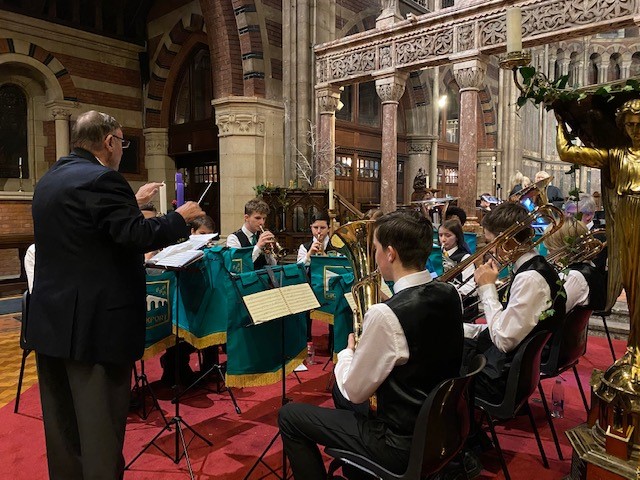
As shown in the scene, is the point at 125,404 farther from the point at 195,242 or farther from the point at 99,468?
the point at 195,242

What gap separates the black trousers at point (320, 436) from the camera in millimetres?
1756

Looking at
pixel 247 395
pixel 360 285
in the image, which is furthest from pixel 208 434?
pixel 360 285

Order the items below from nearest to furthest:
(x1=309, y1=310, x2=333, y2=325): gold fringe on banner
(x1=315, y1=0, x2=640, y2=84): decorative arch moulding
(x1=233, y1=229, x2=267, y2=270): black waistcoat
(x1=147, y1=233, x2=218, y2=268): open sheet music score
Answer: (x1=147, y1=233, x2=218, y2=268): open sheet music score, (x1=309, y1=310, x2=333, y2=325): gold fringe on banner, (x1=233, y1=229, x2=267, y2=270): black waistcoat, (x1=315, y1=0, x2=640, y2=84): decorative arch moulding

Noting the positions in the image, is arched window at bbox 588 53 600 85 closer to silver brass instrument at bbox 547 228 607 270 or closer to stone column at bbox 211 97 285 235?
stone column at bbox 211 97 285 235

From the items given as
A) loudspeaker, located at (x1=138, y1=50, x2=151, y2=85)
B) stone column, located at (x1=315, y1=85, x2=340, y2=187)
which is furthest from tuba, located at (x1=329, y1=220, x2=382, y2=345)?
loudspeaker, located at (x1=138, y1=50, x2=151, y2=85)

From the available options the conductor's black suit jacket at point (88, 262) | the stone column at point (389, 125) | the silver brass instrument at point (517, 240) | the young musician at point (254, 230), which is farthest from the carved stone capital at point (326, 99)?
the conductor's black suit jacket at point (88, 262)

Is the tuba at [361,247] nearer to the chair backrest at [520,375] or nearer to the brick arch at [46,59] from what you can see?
the chair backrest at [520,375]

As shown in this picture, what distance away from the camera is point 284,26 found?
9.55m

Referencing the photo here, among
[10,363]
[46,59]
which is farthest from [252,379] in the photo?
[46,59]

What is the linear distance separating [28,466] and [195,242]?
162 centimetres

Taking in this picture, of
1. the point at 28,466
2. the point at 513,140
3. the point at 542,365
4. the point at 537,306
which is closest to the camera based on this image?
the point at 537,306

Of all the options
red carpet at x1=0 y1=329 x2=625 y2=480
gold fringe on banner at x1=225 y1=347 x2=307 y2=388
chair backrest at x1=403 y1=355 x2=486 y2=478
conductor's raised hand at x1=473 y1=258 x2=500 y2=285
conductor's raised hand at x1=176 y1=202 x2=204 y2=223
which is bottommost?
red carpet at x1=0 y1=329 x2=625 y2=480

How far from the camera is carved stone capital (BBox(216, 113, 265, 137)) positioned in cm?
943

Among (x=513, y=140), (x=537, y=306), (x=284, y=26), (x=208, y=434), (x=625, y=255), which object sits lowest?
(x=208, y=434)
